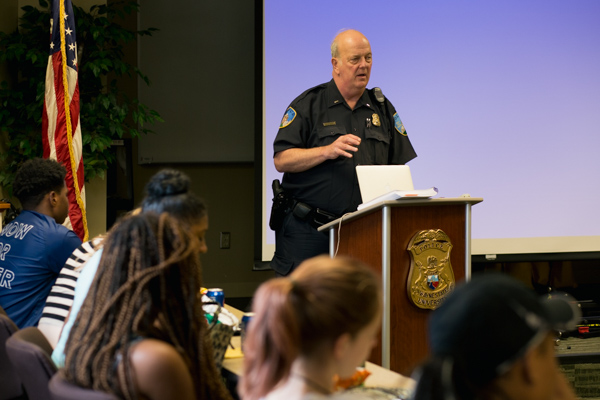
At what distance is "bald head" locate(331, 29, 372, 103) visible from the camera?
3396 millimetres

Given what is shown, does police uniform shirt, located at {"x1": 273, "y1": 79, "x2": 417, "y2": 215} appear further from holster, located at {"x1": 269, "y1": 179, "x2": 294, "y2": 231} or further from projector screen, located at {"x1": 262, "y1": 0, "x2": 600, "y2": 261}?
projector screen, located at {"x1": 262, "y1": 0, "x2": 600, "y2": 261}

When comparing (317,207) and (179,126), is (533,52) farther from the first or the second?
(179,126)

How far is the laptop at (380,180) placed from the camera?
3.05 m

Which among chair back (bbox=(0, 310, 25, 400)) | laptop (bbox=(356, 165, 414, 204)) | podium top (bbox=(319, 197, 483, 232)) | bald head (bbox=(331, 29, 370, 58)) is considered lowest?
chair back (bbox=(0, 310, 25, 400))

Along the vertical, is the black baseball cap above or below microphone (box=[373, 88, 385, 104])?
below

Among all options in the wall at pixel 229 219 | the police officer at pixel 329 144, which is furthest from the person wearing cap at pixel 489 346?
the wall at pixel 229 219

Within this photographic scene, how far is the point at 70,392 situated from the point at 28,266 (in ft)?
4.90

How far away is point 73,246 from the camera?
2.78 metres

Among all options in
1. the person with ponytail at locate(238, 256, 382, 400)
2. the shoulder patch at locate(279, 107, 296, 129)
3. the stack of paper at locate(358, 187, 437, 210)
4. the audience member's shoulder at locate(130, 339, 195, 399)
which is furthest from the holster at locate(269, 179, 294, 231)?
the person with ponytail at locate(238, 256, 382, 400)

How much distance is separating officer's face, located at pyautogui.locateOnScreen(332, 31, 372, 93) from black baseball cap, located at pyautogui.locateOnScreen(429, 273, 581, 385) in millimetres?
2536

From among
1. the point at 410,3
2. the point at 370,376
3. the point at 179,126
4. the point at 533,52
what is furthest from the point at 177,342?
the point at 179,126

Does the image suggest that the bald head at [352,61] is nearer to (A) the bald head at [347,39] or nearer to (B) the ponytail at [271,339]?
(A) the bald head at [347,39]

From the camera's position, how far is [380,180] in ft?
10.1

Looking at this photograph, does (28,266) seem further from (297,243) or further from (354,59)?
(354,59)
